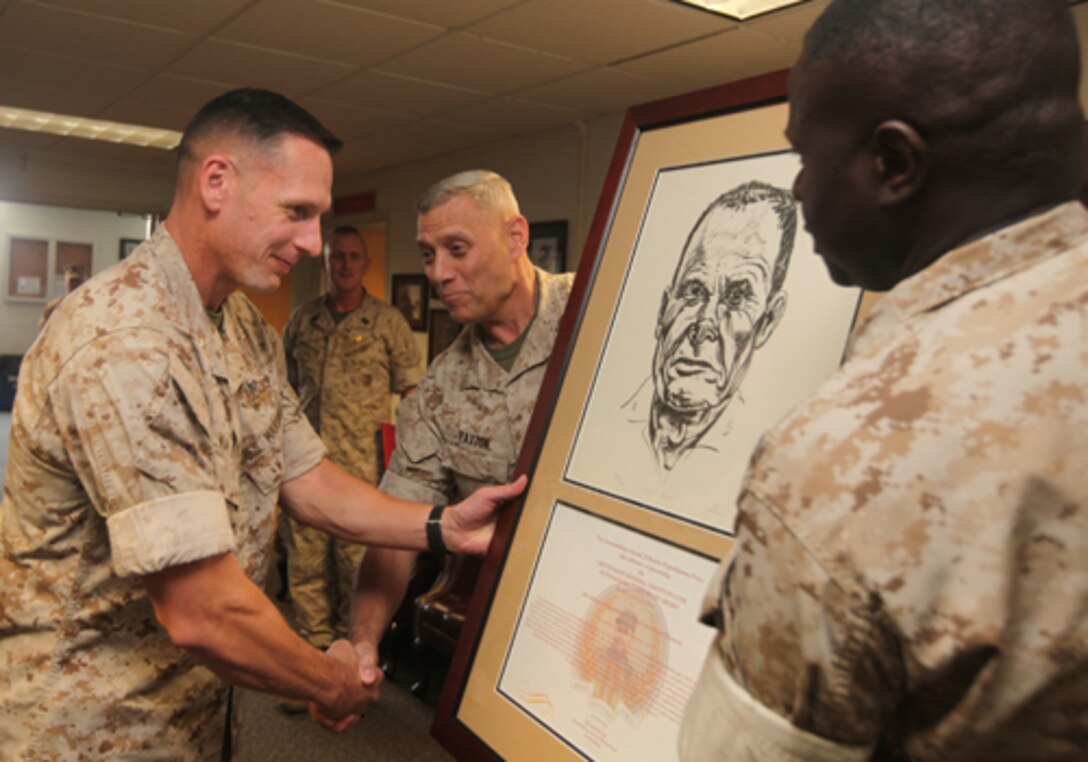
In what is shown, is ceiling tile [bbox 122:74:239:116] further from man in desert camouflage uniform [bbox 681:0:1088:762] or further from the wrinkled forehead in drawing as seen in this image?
man in desert camouflage uniform [bbox 681:0:1088:762]

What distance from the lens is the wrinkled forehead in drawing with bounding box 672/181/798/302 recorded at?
1036 millimetres

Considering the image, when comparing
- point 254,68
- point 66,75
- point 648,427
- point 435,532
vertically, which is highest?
point 254,68

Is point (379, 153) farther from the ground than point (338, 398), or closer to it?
farther from the ground

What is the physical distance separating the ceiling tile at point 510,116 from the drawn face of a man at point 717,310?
3.96m

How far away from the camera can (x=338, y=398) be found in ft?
13.0

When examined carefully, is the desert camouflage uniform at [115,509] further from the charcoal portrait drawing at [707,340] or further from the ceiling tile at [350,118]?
the ceiling tile at [350,118]

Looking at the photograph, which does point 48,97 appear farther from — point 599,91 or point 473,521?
point 473,521

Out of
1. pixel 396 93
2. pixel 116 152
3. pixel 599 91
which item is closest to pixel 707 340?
pixel 599 91

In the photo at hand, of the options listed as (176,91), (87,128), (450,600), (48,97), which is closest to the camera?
(450,600)

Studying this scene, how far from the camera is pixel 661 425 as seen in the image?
1.13 meters

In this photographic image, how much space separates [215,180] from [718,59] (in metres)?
3.07

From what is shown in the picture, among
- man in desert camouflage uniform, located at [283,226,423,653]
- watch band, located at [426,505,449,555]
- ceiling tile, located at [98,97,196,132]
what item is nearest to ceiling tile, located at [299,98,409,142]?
ceiling tile, located at [98,97,196,132]

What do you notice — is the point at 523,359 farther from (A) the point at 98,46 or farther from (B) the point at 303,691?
(A) the point at 98,46

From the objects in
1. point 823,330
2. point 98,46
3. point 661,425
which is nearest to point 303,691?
point 661,425
